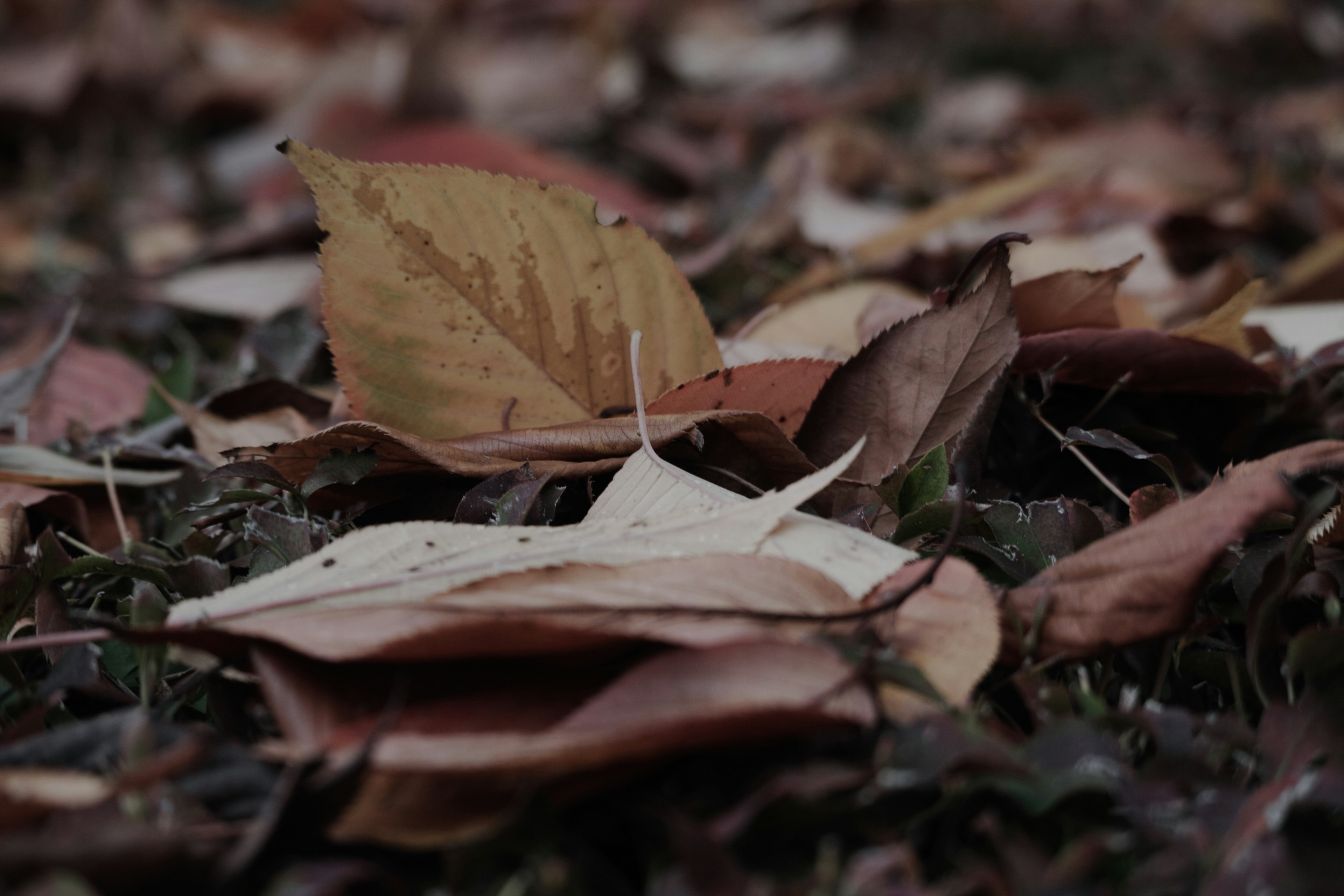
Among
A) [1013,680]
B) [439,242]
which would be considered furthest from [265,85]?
[1013,680]

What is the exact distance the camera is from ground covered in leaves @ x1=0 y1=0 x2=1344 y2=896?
39cm

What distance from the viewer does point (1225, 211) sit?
1355 millimetres

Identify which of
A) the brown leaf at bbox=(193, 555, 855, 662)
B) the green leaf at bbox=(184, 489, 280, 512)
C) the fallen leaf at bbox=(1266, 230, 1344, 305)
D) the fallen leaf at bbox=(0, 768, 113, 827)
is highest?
the brown leaf at bbox=(193, 555, 855, 662)

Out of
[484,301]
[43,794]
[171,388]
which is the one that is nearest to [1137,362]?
[484,301]

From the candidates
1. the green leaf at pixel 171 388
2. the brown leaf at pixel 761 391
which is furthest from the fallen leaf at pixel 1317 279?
the green leaf at pixel 171 388

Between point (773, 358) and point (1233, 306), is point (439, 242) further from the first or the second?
point (1233, 306)

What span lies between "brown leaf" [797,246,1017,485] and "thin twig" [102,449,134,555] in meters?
0.43

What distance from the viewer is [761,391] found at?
2.03 ft

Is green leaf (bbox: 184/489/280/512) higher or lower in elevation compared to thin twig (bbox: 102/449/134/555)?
higher

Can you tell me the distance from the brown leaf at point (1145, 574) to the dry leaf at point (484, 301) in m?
0.26

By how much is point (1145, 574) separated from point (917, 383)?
7.3 inches

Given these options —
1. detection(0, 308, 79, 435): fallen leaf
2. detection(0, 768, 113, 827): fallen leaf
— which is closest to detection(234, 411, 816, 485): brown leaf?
detection(0, 768, 113, 827): fallen leaf

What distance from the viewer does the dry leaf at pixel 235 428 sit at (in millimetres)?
715

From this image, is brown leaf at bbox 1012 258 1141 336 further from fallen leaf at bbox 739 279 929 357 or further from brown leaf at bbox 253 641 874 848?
brown leaf at bbox 253 641 874 848
